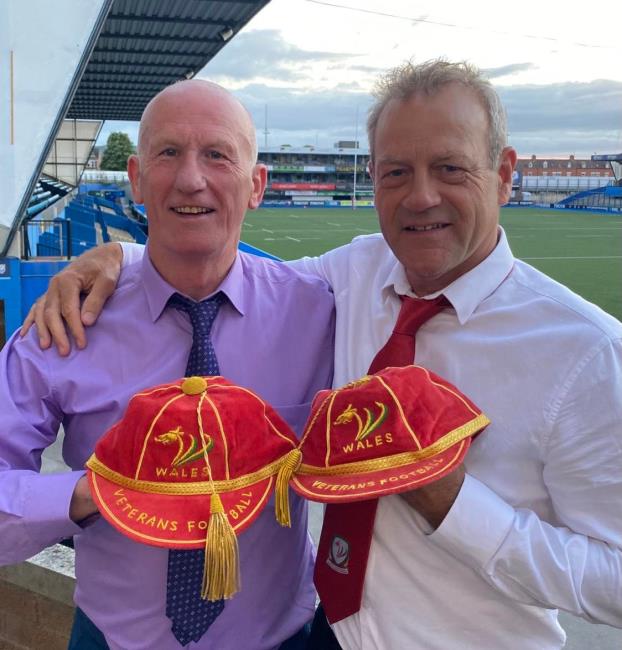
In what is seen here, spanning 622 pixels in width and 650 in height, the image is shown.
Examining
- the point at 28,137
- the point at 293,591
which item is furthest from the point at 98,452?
the point at 28,137

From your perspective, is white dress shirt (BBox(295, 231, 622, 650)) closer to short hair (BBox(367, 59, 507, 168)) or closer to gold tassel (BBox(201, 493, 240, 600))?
short hair (BBox(367, 59, 507, 168))

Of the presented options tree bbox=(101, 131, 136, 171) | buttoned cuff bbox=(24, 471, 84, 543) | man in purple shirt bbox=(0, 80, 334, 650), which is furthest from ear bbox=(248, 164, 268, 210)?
tree bbox=(101, 131, 136, 171)

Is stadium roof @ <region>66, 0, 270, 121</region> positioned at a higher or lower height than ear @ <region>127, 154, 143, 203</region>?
higher

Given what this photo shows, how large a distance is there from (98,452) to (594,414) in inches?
39.0

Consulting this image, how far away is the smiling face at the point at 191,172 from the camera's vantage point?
1693mm

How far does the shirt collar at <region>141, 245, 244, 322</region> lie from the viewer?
5.73 feet

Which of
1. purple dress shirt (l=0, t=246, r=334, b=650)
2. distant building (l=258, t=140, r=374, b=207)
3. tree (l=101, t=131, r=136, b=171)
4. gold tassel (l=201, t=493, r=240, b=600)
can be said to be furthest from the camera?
tree (l=101, t=131, r=136, b=171)

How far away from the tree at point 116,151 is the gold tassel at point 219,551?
94179mm

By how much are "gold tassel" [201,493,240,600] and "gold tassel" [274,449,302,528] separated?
0.43ft

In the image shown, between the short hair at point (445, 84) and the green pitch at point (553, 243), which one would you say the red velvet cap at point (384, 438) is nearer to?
the short hair at point (445, 84)

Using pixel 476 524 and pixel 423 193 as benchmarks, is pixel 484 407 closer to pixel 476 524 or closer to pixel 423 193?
pixel 476 524

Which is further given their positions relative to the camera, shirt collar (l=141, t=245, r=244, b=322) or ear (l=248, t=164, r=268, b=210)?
ear (l=248, t=164, r=268, b=210)

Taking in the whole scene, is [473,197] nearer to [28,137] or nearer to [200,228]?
[200,228]

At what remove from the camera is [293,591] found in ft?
5.86
